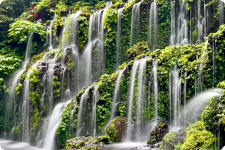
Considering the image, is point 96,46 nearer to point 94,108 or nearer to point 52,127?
point 94,108

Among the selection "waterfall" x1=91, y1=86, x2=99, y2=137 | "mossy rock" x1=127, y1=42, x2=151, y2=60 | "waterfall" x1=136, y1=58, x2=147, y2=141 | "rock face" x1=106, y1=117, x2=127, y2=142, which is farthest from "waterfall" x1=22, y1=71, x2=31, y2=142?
"waterfall" x1=136, y1=58, x2=147, y2=141

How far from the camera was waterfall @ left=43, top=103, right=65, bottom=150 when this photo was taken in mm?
9954

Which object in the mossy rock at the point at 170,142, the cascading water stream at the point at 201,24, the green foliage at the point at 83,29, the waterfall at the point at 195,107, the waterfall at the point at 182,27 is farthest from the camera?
the green foliage at the point at 83,29

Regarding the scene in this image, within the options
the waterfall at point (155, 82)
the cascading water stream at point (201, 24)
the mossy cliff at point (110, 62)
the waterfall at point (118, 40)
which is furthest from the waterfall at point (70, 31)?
the cascading water stream at point (201, 24)

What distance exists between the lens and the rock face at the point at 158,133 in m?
7.70

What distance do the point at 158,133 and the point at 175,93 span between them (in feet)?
4.63

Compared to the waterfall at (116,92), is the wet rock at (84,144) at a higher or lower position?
lower

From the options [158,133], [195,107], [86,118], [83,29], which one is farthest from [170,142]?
[83,29]

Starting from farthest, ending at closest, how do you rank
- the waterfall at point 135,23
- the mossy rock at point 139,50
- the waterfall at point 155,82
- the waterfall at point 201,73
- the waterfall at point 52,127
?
the waterfall at point 135,23 → the mossy rock at point 139,50 → the waterfall at point 52,127 → the waterfall at point 155,82 → the waterfall at point 201,73

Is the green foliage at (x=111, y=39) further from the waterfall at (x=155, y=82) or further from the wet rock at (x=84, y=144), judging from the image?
the wet rock at (x=84, y=144)

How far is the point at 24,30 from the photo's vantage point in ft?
48.9

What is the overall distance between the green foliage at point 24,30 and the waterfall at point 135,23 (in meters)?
5.36

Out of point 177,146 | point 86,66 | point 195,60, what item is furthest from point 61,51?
point 177,146

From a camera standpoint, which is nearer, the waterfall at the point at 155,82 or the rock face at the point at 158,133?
the rock face at the point at 158,133
